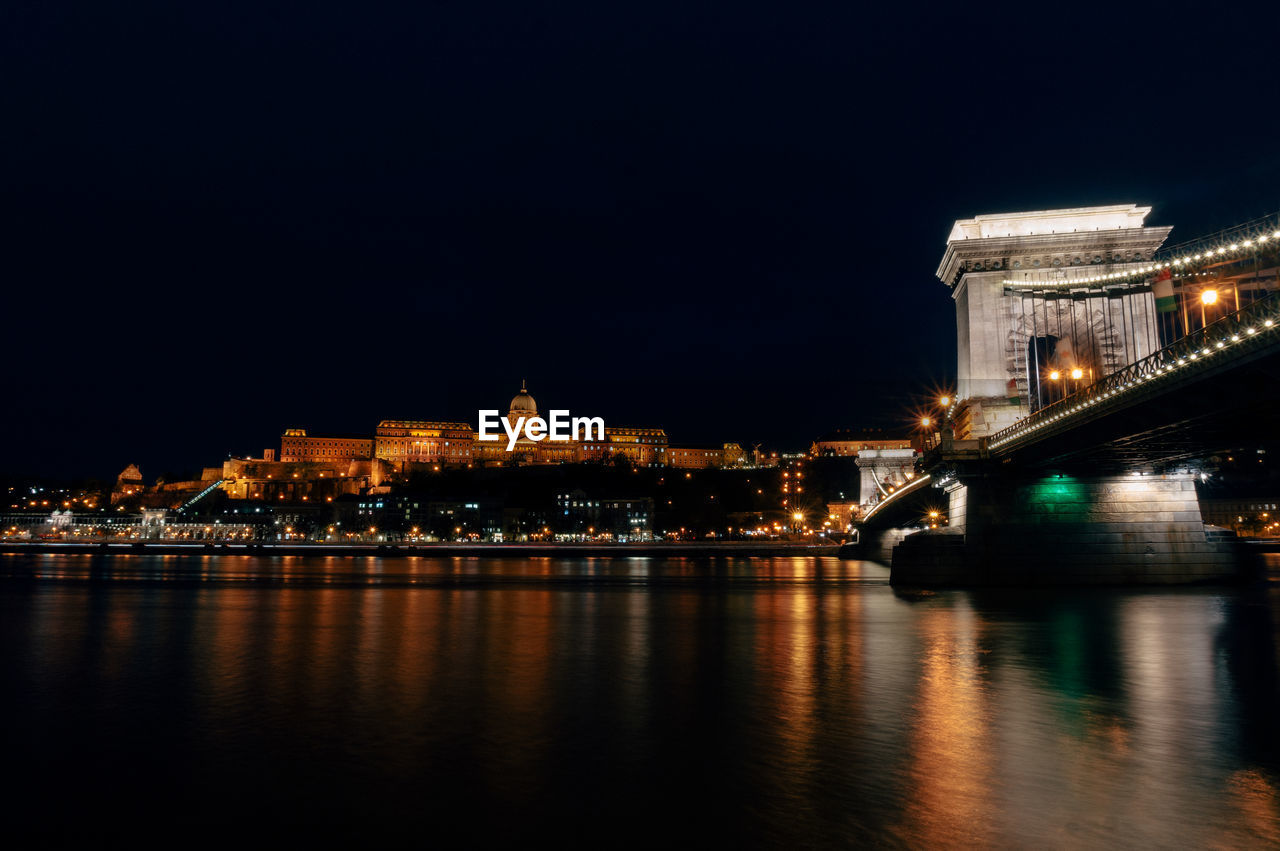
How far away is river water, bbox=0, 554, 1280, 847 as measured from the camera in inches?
316

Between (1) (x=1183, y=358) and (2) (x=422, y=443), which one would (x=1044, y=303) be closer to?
(1) (x=1183, y=358)

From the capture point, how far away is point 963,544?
3791 centimetres

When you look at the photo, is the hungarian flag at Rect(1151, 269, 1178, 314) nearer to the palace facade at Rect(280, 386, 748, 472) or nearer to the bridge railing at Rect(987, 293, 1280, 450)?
the bridge railing at Rect(987, 293, 1280, 450)

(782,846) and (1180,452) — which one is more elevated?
(1180,452)

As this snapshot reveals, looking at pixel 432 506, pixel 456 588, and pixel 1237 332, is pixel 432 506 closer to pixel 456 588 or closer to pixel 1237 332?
pixel 456 588

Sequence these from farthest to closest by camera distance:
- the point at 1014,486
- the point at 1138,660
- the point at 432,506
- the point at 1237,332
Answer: the point at 432,506 → the point at 1014,486 → the point at 1237,332 → the point at 1138,660

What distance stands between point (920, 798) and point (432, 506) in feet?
461

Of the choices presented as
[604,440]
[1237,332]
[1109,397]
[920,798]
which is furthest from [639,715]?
[604,440]

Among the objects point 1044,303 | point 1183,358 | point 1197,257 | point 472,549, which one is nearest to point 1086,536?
point 1044,303

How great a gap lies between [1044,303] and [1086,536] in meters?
10.7

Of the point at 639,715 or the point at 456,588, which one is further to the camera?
the point at 456,588

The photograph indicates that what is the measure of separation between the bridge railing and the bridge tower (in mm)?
10345

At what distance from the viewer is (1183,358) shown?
2228cm

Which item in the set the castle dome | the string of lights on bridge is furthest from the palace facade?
the string of lights on bridge
